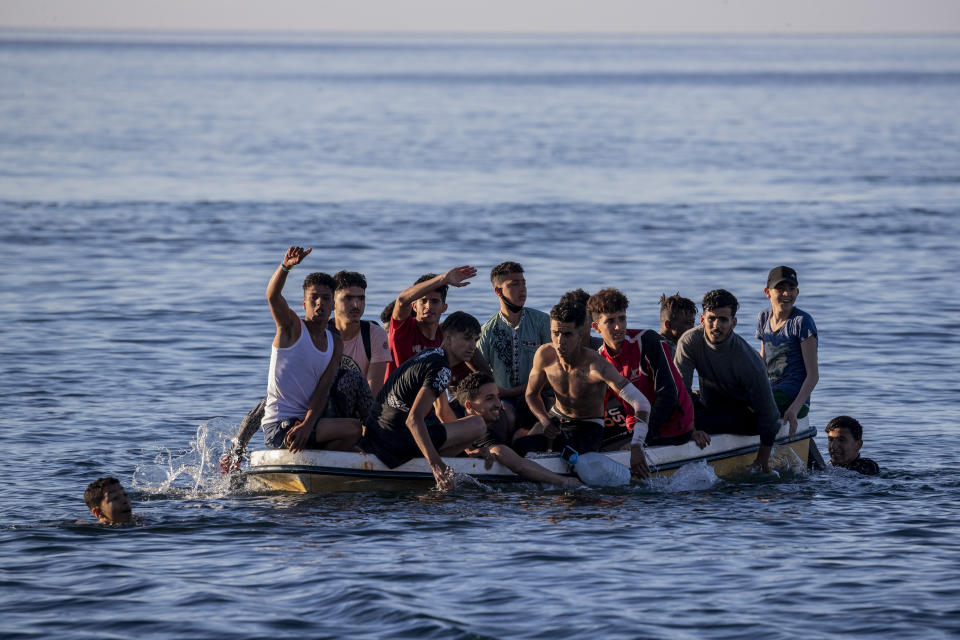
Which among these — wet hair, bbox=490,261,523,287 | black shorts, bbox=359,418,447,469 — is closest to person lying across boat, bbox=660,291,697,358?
wet hair, bbox=490,261,523,287

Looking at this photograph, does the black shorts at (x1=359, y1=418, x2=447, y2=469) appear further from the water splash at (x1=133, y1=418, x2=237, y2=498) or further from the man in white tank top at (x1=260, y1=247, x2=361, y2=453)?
the water splash at (x1=133, y1=418, x2=237, y2=498)

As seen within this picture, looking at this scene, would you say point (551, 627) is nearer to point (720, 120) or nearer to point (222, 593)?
point (222, 593)

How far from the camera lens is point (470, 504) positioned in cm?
1110

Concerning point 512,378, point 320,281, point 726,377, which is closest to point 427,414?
point 512,378

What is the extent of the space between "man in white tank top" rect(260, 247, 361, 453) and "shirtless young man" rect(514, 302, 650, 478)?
161cm

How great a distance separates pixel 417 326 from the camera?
1175 cm

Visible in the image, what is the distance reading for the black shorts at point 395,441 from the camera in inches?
430

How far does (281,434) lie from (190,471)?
1648 mm

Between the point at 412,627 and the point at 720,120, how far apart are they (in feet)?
224

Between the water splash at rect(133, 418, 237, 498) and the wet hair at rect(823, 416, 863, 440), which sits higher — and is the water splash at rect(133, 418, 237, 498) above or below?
below

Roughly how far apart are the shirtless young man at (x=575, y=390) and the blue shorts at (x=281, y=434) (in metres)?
1.78

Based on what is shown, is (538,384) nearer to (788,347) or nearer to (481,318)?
(788,347)

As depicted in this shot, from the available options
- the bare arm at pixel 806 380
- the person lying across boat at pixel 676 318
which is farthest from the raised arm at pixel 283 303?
the bare arm at pixel 806 380

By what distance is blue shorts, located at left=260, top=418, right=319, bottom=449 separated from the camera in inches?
428
